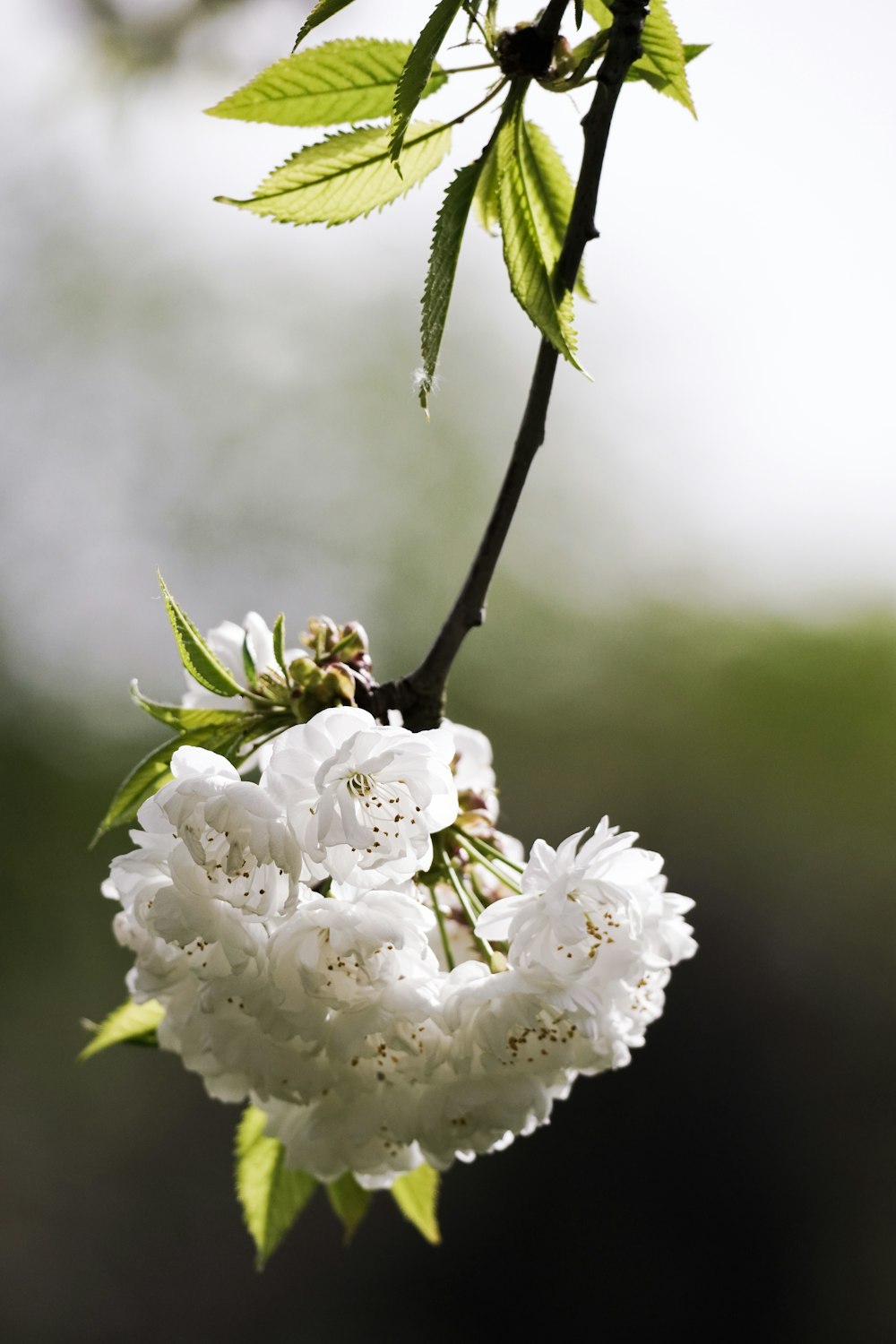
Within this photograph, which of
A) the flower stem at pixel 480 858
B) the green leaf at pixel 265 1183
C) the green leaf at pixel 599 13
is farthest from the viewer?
the green leaf at pixel 265 1183

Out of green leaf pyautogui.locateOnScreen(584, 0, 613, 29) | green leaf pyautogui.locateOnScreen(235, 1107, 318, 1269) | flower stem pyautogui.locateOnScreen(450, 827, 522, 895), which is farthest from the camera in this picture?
green leaf pyautogui.locateOnScreen(235, 1107, 318, 1269)

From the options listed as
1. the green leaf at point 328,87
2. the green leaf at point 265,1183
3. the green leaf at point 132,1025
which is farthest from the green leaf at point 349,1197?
the green leaf at point 328,87

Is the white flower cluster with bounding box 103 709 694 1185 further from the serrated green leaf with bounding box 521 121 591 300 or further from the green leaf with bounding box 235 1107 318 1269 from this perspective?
the serrated green leaf with bounding box 521 121 591 300

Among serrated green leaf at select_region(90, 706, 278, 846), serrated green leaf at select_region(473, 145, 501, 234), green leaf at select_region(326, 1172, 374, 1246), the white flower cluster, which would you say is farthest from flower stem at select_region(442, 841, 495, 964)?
serrated green leaf at select_region(473, 145, 501, 234)

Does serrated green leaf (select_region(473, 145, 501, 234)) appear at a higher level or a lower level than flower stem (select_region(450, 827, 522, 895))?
higher

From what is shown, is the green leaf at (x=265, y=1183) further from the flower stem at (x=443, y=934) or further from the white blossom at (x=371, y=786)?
the white blossom at (x=371, y=786)

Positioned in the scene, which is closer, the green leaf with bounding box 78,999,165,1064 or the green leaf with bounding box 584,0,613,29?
the green leaf with bounding box 584,0,613,29

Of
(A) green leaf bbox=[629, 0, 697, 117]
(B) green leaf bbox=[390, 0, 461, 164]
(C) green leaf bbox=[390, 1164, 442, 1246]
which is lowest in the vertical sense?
(C) green leaf bbox=[390, 1164, 442, 1246]

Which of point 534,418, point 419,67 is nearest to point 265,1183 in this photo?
point 534,418
